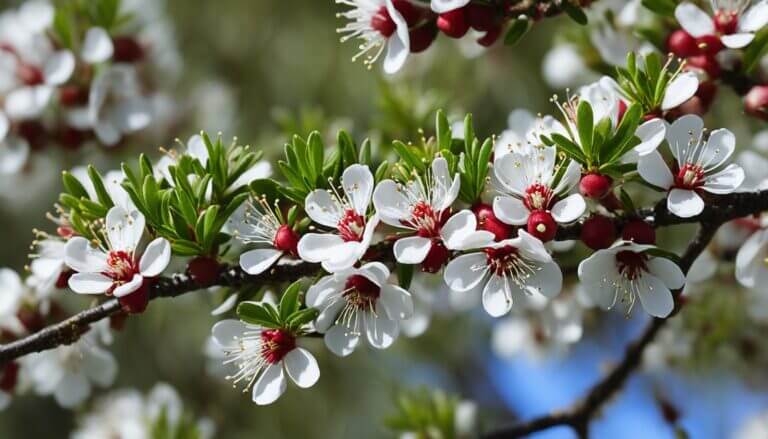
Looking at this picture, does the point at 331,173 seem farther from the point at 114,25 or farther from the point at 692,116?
the point at 114,25

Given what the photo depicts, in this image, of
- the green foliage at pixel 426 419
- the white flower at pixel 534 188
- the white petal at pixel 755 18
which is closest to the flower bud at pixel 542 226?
the white flower at pixel 534 188

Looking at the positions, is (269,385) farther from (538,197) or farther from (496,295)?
(538,197)

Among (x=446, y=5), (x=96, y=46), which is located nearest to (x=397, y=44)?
(x=446, y=5)

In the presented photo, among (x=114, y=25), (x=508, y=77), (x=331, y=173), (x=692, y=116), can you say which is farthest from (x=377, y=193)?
(x=508, y=77)

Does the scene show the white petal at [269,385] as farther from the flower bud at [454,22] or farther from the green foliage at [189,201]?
the flower bud at [454,22]

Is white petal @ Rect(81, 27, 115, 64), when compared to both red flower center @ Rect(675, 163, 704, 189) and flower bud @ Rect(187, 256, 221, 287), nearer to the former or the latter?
flower bud @ Rect(187, 256, 221, 287)

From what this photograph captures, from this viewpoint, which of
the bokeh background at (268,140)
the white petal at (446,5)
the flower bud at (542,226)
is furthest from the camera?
the bokeh background at (268,140)
